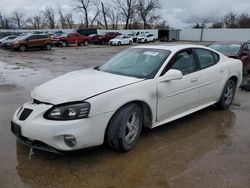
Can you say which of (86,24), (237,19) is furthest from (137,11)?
(237,19)

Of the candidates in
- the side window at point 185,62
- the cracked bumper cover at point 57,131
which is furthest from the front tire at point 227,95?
the cracked bumper cover at point 57,131

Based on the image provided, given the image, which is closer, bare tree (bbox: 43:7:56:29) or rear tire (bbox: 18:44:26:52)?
rear tire (bbox: 18:44:26:52)

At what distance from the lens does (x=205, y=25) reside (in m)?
71.1

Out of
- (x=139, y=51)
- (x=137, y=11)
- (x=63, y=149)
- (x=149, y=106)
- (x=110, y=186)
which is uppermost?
(x=137, y=11)

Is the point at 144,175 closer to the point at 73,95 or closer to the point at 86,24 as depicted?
the point at 73,95

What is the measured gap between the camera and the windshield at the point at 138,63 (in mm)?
4344

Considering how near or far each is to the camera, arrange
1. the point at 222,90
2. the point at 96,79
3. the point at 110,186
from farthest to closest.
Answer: the point at 222,90, the point at 96,79, the point at 110,186

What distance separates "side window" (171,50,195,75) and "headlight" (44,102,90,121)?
5.88 feet

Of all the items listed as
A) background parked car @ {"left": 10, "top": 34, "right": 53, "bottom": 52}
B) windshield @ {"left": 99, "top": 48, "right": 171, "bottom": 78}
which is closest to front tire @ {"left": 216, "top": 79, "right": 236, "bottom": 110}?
windshield @ {"left": 99, "top": 48, "right": 171, "bottom": 78}

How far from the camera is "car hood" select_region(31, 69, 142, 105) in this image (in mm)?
3494

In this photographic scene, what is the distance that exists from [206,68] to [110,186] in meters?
3.04

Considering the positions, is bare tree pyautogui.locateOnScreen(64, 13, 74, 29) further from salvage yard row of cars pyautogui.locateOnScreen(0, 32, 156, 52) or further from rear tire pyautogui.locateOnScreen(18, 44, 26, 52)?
rear tire pyautogui.locateOnScreen(18, 44, 26, 52)

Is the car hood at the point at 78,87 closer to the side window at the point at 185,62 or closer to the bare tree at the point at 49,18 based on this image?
the side window at the point at 185,62

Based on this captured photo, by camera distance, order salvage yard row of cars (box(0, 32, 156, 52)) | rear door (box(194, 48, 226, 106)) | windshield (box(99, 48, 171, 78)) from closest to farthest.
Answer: windshield (box(99, 48, 171, 78)), rear door (box(194, 48, 226, 106)), salvage yard row of cars (box(0, 32, 156, 52))
